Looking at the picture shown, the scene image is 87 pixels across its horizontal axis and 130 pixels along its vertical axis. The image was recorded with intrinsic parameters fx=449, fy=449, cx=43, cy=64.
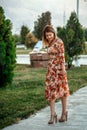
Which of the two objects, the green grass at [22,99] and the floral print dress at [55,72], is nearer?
the floral print dress at [55,72]

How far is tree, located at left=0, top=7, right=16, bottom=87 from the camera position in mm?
12373

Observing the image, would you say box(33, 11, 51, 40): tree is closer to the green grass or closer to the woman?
the green grass

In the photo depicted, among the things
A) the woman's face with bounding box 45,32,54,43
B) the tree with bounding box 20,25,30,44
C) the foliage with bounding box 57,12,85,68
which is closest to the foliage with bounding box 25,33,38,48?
the tree with bounding box 20,25,30,44

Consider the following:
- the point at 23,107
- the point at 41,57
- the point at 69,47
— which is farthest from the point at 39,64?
the point at 23,107

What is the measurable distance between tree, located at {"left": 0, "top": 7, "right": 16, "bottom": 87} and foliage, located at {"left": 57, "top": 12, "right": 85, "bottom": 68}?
318 inches

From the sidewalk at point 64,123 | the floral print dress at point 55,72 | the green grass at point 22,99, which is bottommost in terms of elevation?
the sidewalk at point 64,123

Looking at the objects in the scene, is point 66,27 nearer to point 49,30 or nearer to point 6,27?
point 6,27

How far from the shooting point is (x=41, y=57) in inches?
864

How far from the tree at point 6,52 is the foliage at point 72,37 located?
809cm

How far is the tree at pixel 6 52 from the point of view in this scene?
12373 mm

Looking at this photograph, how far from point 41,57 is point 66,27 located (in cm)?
190

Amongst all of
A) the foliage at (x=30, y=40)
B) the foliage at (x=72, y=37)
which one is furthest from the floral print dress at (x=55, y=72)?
the foliage at (x=30, y=40)

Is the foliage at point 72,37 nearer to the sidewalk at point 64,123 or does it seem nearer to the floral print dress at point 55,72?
the sidewalk at point 64,123

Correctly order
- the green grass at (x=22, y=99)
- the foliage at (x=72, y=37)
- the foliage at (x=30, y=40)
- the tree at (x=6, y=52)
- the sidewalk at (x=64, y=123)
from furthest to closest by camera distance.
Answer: the foliage at (x=30, y=40) → the foliage at (x=72, y=37) → the tree at (x=6, y=52) → the green grass at (x=22, y=99) → the sidewalk at (x=64, y=123)
